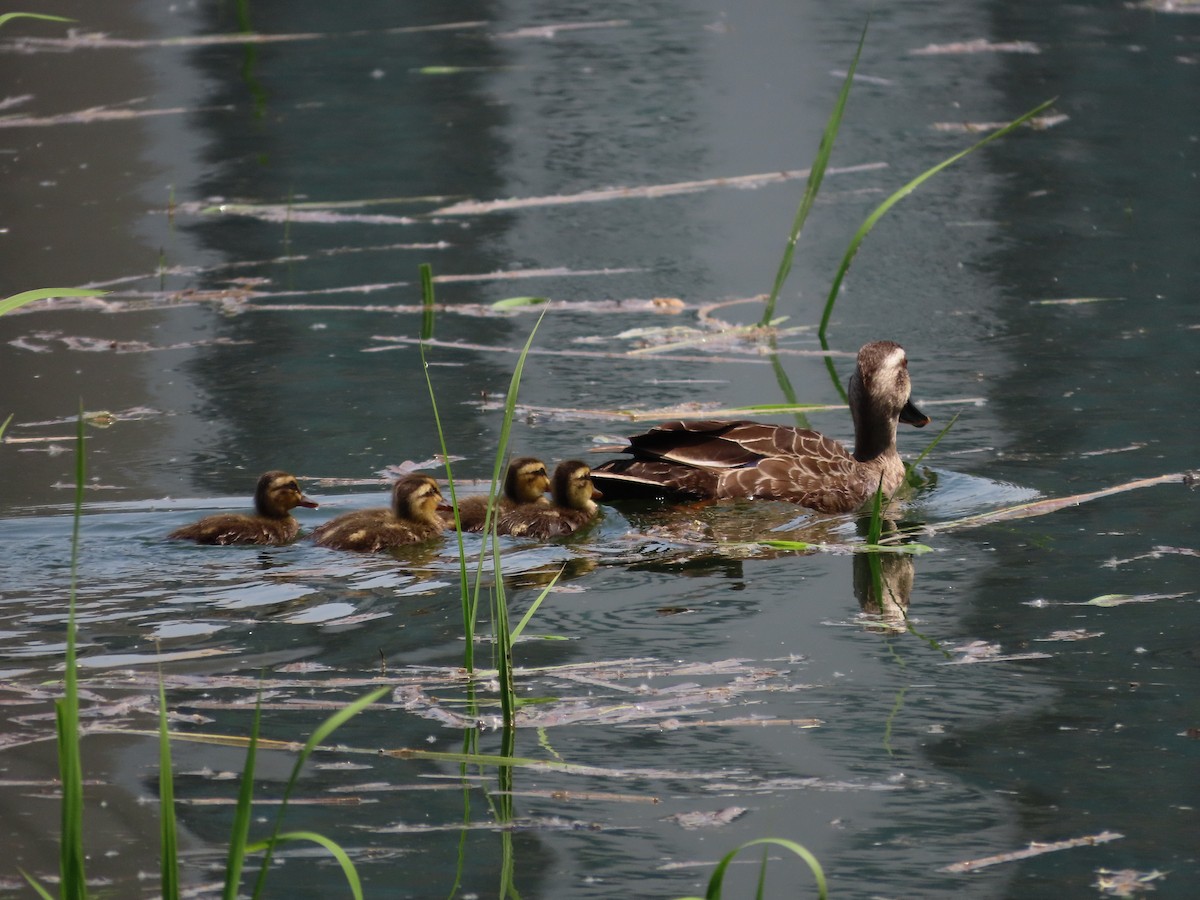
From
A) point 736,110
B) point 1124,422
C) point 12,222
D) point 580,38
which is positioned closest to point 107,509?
point 1124,422

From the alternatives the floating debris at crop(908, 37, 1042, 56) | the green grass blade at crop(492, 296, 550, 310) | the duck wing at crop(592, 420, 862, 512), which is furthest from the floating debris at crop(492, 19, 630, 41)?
the duck wing at crop(592, 420, 862, 512)

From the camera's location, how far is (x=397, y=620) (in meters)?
5.79

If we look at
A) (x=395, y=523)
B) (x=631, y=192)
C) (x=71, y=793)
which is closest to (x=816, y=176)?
(x=395, y=523)

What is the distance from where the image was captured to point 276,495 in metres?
6.66

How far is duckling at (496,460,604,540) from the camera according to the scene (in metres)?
6.85

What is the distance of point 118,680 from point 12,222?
731 centimetres

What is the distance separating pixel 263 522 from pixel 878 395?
251 cm

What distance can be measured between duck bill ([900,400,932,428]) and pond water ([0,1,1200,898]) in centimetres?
27

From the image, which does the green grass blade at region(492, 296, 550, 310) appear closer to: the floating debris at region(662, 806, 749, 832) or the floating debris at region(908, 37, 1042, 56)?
the floating debris at region(662, 806, 749, 832)

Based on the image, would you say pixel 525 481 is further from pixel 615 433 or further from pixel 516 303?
pixel 516 303

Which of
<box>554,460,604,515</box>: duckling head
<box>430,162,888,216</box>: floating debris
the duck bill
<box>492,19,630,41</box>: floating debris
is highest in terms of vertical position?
<box>492,19,630,41</box>: floating debris

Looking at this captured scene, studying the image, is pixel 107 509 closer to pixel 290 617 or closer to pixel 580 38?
pixel 290 617

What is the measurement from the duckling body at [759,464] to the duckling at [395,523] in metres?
0.75

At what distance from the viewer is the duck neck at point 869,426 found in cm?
755
